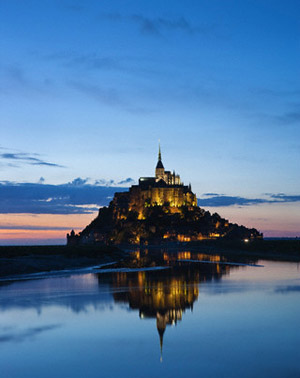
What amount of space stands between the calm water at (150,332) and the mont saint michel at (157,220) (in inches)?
4203

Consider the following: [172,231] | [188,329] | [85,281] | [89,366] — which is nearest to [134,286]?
[85,281]

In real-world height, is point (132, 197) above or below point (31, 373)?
above

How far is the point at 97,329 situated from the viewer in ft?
47.2

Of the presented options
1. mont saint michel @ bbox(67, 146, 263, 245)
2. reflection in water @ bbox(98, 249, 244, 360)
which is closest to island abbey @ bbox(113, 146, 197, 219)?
mont saint michel @ bbox(67, 146, 263, 245)

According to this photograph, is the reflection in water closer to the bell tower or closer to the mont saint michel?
the mont saint michel

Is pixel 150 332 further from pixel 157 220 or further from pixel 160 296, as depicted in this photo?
pixel 157 220

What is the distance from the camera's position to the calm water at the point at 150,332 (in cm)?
1026

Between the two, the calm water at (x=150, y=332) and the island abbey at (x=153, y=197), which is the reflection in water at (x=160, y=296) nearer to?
the calm water at (x=150, y=332)

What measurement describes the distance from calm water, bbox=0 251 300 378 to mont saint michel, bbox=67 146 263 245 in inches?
4203

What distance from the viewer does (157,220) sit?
134125mm

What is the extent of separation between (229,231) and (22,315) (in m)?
120

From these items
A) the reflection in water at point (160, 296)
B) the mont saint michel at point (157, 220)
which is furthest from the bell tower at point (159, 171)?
the reflection in water at point (160, 296)

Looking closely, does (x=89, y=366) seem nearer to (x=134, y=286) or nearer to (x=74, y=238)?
(x=134, y=286)

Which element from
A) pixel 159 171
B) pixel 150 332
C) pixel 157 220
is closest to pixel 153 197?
pixel 157 220
